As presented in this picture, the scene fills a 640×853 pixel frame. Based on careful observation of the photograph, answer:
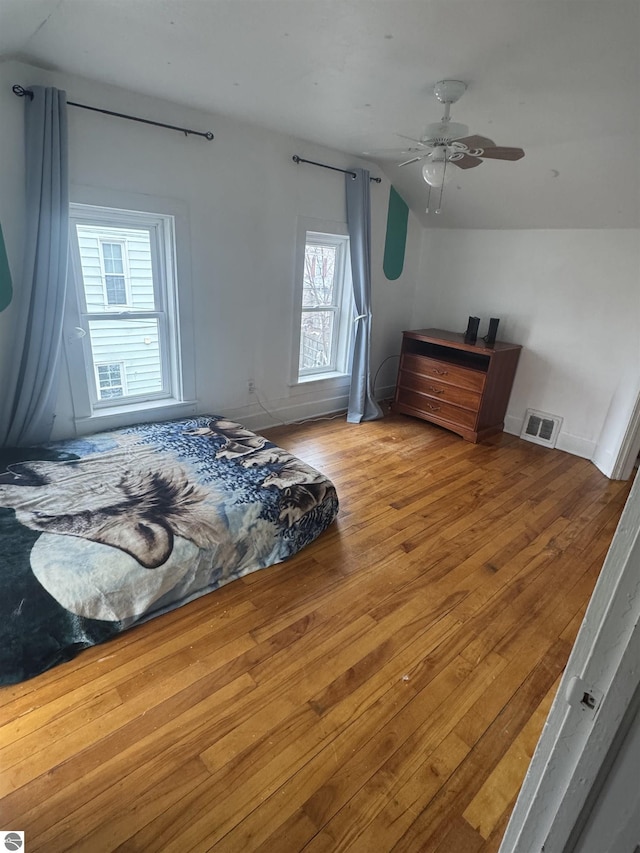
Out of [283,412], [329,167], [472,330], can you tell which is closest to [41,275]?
[283,412]

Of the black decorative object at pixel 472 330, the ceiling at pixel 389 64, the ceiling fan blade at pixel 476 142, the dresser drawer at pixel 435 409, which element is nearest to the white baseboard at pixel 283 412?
the dresser drawer at pixel 435 409

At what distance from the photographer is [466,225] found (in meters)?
4.20

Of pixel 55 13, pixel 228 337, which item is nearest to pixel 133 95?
pixel 55 13

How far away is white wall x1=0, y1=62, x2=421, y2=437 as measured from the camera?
8.11 feet

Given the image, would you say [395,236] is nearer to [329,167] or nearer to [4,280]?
[329,167]

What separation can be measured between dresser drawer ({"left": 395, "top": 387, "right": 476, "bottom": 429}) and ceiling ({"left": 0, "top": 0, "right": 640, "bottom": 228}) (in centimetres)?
190

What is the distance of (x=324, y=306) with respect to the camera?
4148mm

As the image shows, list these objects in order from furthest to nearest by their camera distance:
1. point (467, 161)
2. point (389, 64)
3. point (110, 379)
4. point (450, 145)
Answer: point (110, 379) → point (467, 161) → point (450, 145) → point (389, 64)

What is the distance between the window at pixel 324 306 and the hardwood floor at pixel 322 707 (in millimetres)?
2133

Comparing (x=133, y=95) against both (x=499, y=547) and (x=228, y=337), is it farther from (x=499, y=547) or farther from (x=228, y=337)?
(x=499, y=547)

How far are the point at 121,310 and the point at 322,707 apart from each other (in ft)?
9.07

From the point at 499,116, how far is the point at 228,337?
93.0 inches

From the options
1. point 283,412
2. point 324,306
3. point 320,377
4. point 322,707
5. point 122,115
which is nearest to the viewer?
point 322,707

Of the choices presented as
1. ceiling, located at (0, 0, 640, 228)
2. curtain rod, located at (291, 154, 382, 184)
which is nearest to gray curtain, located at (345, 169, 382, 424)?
curtain rod, located at (291, 154, 382, 184)
